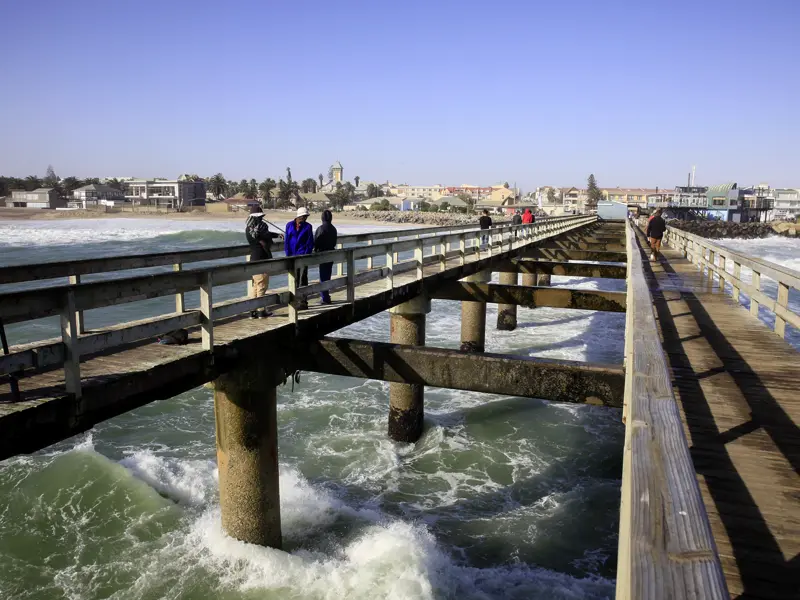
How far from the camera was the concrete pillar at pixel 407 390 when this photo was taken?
1181 centimetres

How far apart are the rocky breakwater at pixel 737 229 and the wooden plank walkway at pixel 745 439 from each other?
9211 cm

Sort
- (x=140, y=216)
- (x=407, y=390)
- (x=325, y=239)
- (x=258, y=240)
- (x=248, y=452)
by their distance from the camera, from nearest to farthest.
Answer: (x=248, y=452), (x=258, y=240), (x=325, y=239), (x=407, y=390), (x=140, y=216)

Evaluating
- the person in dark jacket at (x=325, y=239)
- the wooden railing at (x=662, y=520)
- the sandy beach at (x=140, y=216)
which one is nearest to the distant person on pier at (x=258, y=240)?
the person in dark jacket at (x=325, y=239)

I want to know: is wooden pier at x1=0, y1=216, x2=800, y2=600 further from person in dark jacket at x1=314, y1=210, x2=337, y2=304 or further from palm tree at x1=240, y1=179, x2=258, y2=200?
palm tree at x1=240, y1=179, x2=258, y2=200

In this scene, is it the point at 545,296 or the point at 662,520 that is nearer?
the point at 662,520

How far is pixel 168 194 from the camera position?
159m

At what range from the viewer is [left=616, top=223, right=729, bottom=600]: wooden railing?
1397 mm

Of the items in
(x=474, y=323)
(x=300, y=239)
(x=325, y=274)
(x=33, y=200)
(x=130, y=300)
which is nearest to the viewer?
(x=130, y=300)

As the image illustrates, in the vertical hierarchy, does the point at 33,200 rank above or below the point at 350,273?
above

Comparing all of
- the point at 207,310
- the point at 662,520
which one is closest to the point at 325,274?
the point at 207,310

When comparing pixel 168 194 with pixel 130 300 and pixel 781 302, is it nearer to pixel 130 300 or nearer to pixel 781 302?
pixel 130 300

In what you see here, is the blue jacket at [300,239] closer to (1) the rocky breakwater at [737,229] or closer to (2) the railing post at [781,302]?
(2) the railing post at [781,302]

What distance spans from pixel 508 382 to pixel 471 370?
17.6 inches

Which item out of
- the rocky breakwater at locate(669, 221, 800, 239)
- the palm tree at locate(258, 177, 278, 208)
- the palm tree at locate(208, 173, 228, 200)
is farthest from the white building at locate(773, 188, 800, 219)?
the palm tree at locate(208, 173, 228, 200)
